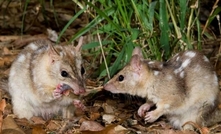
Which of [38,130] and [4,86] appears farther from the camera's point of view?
[4,86]

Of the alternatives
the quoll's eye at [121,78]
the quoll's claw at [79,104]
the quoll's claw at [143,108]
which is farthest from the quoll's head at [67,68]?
the quoll's claw at [143,108]

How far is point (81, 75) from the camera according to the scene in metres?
5.25

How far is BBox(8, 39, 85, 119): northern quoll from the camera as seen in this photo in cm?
523

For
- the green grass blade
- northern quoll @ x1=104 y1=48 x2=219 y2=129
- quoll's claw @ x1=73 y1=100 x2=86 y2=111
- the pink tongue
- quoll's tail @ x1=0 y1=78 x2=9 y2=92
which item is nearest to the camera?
northern quoll @ x1=104 y1=48 x2=219 y2=129

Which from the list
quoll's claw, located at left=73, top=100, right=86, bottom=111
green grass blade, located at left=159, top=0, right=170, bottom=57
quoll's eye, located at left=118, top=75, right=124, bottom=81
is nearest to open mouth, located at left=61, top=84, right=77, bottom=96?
quoll's claw, located at left=73, top=100, right=86, bottom=111

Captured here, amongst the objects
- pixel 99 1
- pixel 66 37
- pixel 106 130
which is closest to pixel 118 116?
pixel 106 130

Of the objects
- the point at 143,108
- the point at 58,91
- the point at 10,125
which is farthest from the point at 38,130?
the point at 143,108

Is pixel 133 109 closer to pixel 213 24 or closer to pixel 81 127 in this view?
pixel 81 127

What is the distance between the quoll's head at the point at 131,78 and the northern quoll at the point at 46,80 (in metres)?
0.28

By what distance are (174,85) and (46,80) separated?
0.97 meters

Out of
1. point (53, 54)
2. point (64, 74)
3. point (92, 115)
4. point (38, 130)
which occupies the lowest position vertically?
point (92, 115)

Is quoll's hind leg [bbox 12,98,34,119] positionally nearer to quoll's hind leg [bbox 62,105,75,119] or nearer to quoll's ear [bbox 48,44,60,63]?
quoll's hind leg [bbox 62,105,75,119]

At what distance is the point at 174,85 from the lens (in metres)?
5.27

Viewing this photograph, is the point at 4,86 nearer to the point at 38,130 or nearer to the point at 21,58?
the point at 21,58
